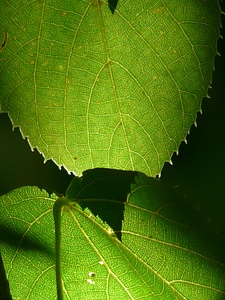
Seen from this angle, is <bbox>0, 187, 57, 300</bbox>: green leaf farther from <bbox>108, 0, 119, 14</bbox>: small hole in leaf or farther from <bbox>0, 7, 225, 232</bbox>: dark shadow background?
<bbox>0, 7, 225, 232</bbox>: dark shadow background

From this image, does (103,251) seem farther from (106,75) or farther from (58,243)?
(106,75)

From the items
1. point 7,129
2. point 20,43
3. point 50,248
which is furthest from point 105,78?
point 7,129

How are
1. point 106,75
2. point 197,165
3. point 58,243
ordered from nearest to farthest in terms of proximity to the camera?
point 58,243 < point 106,75 < point 197,165

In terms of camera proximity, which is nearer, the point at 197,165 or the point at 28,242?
the point at 28,242

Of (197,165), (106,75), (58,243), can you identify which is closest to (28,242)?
(58,243)

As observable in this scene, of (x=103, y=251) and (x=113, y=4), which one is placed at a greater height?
(x=113, y=4)

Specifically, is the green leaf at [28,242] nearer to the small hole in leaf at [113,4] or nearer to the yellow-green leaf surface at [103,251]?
the yellow-green leaf surface at [103,251]
